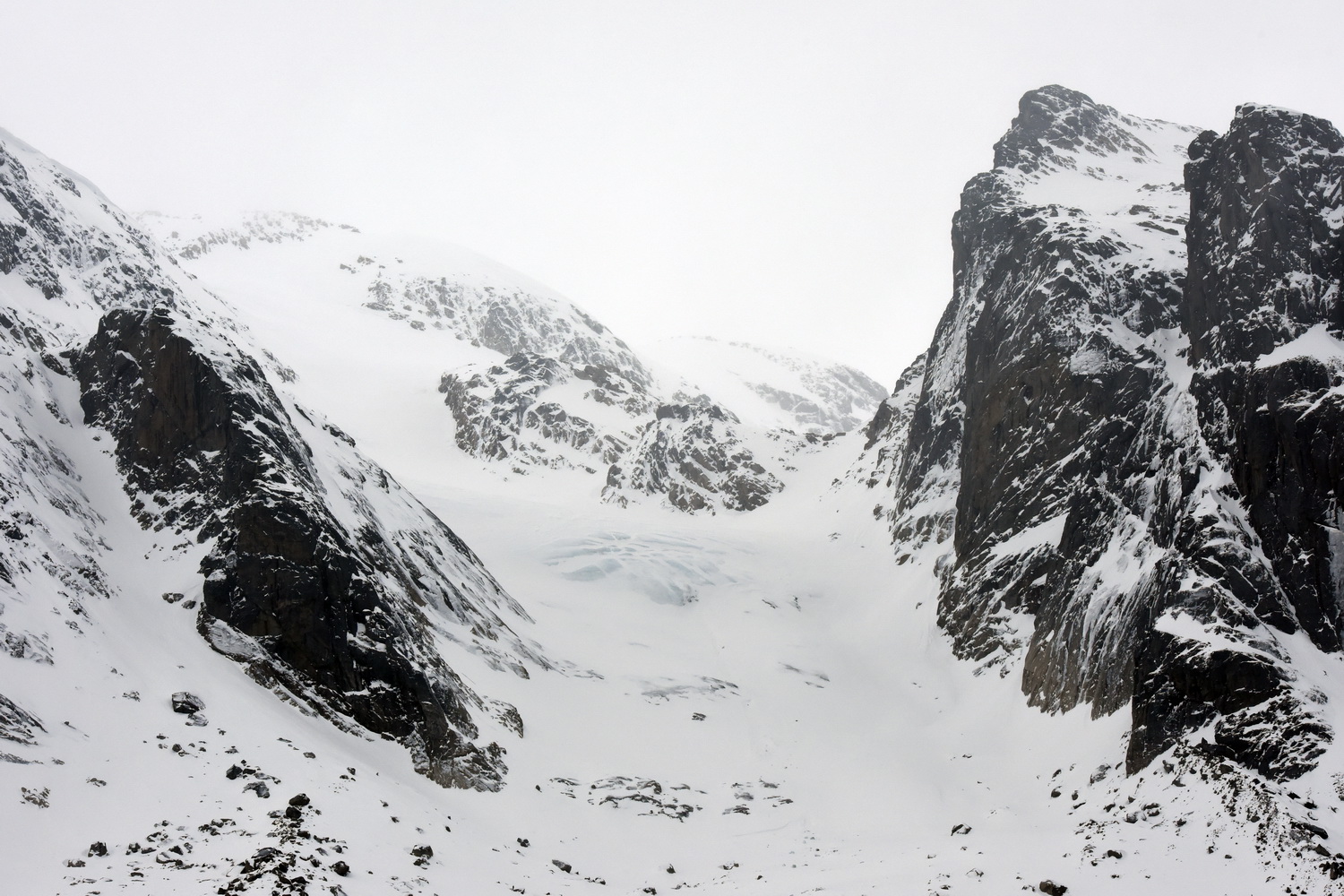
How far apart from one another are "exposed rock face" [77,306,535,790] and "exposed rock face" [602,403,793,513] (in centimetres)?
7075

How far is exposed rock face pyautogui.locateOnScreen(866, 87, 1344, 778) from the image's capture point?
33344 millimetres

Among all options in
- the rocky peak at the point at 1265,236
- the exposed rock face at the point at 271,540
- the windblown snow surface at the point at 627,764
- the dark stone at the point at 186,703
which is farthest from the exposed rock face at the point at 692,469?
the dark stone at the point at 186,703

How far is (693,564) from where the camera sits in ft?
252

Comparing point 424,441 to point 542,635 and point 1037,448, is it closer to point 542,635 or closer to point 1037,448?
point 542,635

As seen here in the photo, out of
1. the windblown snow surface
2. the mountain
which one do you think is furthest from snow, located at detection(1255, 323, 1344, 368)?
the windblown snow surface

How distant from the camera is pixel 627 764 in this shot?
41469mm

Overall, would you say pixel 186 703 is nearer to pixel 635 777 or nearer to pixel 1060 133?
pixel 635 777

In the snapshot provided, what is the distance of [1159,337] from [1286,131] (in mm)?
12301

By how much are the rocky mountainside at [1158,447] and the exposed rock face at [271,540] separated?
27.7m

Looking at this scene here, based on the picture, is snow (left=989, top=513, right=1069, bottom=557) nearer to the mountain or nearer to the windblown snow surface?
the mountain

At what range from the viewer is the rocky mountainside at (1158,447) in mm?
32938

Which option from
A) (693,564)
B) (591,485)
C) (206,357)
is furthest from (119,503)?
(591,485)

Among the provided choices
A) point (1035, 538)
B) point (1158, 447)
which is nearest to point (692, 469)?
point (1035, 538)

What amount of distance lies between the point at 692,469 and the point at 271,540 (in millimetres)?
85448
